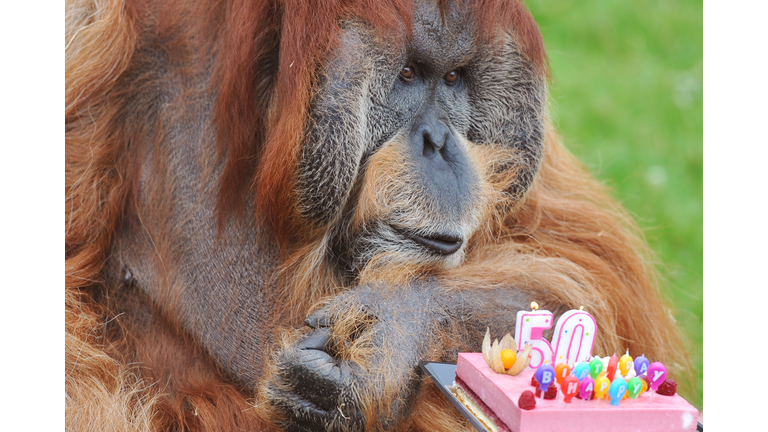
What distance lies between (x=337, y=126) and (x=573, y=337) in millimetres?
593

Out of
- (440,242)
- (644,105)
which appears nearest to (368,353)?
(440,242)

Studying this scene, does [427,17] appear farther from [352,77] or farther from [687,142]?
[687,142]

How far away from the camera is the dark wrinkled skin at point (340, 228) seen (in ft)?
4.79

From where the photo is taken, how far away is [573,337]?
1460mm

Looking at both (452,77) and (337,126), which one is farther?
(452,77)

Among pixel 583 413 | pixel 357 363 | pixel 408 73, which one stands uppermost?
pixel 408 73

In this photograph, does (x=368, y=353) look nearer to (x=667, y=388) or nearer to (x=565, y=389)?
(x=565, y=389)

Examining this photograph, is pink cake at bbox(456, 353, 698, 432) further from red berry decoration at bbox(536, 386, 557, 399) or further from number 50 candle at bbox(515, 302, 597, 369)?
number 50 candle at bbox(515, 302, 597, 369)

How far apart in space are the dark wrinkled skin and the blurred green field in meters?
1.36

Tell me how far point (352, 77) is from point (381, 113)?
10cm

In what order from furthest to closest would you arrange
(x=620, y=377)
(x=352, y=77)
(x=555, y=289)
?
(x=555, y=289) → (x=352, y=77) → (x=620, y=377)

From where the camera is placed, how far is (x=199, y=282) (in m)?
1.73

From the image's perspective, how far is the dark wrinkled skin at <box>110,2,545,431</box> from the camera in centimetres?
146

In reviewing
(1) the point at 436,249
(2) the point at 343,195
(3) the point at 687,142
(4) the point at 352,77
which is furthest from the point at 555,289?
(3) the point at 687,142
